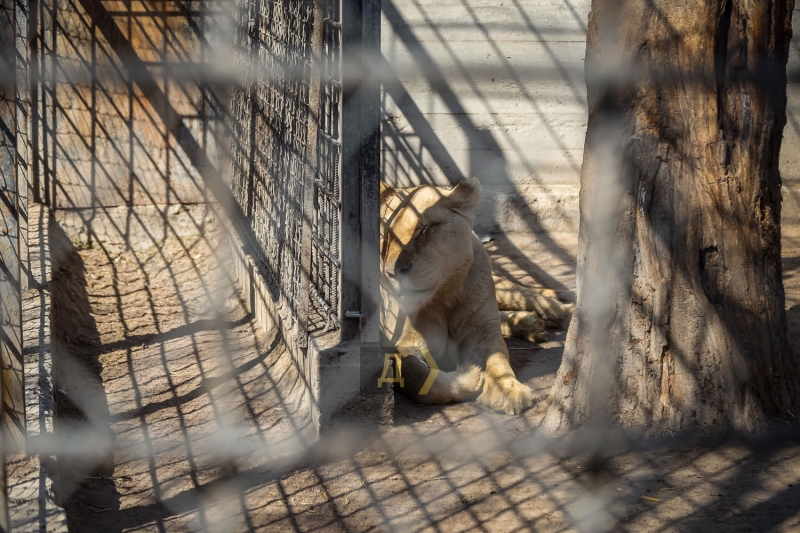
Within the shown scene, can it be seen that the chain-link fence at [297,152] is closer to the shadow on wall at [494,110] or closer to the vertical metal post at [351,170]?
the vertical metal post at [351,170]

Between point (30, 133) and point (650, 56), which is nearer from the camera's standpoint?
point (650, 56)

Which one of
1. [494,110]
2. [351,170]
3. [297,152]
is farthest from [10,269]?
[494,110]

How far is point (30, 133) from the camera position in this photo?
235 inches

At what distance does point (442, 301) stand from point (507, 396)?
643 mm

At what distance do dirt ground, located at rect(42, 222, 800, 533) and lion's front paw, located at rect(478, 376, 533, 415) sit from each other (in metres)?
0.05

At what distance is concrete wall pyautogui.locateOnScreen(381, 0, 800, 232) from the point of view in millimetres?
6289

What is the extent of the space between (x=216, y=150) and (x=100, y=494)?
398 centimetres

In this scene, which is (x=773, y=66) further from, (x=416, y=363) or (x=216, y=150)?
(x=216, y=150)

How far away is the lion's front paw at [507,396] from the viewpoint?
3479 mm

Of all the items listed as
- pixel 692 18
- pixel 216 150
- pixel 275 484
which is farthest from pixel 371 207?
pixel 216 150

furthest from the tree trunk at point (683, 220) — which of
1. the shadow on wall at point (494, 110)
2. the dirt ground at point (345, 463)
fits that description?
the shadow on wall at point (494, 110)

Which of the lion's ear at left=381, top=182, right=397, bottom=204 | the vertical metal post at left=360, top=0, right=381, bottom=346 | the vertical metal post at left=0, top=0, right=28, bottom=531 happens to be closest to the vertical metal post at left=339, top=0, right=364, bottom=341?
the vertical metal post at left=360, top=0, right=381, bottom=346

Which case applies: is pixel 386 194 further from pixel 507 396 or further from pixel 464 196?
pixel 507 396

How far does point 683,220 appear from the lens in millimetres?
2920
